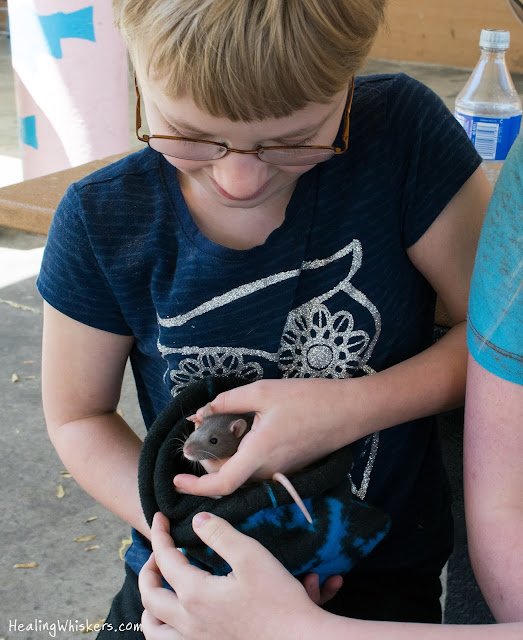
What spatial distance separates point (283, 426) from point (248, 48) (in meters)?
0.48

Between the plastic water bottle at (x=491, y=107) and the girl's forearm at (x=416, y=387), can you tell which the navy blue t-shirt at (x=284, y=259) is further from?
the plastic water bottle at (x=491, y=107)

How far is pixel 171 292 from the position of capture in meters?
1.16

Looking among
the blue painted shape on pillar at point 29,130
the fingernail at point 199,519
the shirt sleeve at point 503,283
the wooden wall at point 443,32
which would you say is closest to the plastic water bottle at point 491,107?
the shirt sleeve at point 503,283

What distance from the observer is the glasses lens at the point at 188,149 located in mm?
963

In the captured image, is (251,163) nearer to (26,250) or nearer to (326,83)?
(326,83)

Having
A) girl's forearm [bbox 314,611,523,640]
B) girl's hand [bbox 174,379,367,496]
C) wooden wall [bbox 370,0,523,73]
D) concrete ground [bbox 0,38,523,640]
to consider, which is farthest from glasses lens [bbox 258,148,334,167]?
wooden wall [bbox 370,0,523,73]

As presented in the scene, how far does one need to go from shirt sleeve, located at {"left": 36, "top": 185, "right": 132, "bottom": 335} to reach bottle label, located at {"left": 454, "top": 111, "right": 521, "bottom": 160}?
1.04m

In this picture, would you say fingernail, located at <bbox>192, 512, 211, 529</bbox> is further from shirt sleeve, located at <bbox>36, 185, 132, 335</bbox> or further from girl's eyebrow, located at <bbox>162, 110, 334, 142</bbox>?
girl's eyebrow, located at <bbox>162, 110, 334, 142</bbox>

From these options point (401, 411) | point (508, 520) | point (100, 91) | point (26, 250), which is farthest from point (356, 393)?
point (26, 250)

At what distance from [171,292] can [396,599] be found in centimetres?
58

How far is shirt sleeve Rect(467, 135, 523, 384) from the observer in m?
0.92

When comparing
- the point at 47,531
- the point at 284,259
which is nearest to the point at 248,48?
the point at 284,259

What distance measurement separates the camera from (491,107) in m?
2.03

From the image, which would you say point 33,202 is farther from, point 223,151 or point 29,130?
point 29,130
